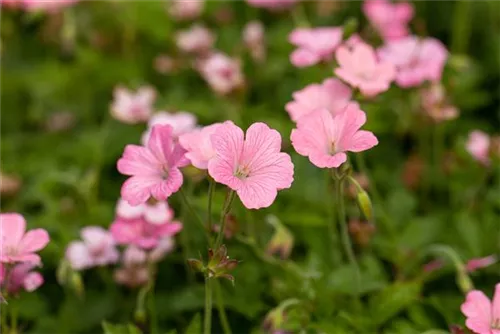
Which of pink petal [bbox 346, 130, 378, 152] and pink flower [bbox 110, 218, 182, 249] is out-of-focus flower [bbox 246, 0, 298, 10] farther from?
pink petal [bbox 346, 130, 378, 152]

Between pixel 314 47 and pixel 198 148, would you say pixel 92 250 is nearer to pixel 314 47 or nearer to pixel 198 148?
pixel 198 148

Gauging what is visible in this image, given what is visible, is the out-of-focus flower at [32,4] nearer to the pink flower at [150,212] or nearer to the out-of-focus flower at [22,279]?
the pink flower at [150,212]

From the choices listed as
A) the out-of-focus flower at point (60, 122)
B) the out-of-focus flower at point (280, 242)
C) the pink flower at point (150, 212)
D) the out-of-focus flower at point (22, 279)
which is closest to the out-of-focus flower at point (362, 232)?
the out-of-focus flower at point (280, 242)

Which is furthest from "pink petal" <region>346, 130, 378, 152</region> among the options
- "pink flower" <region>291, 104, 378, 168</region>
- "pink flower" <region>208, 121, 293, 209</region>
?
"pink flower" <region>208, 121, 293, 209</region>

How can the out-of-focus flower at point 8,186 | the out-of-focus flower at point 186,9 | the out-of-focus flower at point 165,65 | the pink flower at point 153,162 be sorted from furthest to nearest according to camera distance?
the out-of-focus flower at point 186,9 → the out-of-focus flower at point 165,65 → the out-of-focus flower at point 8,186 → the pink flower at point 153,162

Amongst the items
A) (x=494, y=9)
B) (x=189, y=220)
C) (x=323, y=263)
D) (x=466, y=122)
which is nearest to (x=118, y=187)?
(x=189, y=220)

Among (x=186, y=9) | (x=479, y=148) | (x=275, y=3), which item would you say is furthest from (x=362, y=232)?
(x=186, y=9)
